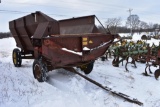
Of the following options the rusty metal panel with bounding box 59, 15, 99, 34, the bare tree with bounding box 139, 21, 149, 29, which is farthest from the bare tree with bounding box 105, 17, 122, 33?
the bare tree with bounding box 139, 21, 149, 29

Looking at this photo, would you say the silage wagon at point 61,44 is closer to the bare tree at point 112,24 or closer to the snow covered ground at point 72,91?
the snow covered ground at point 72,91

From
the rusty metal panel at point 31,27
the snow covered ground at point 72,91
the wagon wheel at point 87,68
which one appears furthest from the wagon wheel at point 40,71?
the wagon wheel at point 87,68

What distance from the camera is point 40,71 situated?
628cm

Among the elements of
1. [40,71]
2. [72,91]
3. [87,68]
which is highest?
[40,71]

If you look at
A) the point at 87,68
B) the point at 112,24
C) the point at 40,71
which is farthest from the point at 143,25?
the point at 40,71

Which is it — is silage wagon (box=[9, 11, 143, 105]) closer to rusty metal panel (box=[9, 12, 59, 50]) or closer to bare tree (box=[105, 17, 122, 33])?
rusty metal panel (box=[9, 12, 59, 50])

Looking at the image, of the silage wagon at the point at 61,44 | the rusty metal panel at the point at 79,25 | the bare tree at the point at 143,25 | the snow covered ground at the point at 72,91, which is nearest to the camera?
the snow covered ground at the point at 72,91

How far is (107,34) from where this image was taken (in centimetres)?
689

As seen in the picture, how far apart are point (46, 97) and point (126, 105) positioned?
1757mm

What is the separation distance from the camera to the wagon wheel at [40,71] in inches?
244

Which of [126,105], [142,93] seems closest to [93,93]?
[126,105]

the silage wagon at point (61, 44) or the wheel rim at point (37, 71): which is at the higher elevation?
the silage wagon at point (61, 44)

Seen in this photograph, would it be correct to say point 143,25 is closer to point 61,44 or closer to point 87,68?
point 87,68

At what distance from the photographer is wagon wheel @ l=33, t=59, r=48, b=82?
6.20 m
